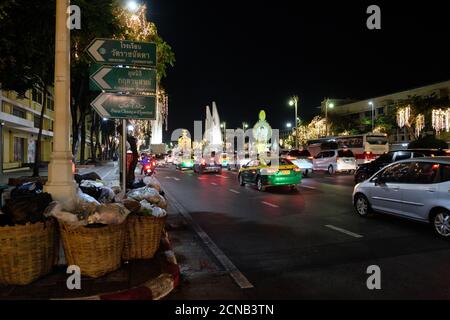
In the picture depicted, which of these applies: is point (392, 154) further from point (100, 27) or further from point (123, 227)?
point (123, 227)

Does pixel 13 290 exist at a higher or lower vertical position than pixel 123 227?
lower

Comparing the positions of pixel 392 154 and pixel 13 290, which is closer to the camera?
pixel 13 290

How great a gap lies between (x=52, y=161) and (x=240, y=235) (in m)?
4.14

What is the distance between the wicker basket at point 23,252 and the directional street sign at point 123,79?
10.4ft

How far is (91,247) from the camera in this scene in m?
5.12

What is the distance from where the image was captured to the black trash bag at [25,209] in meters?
5.05

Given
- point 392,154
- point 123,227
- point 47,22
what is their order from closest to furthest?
point 123,227 < point 47,22 < point 392,154

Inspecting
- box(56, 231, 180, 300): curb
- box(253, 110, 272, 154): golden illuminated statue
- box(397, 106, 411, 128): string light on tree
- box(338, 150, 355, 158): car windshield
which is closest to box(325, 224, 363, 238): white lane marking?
box(56, 231, 180, 300): curb

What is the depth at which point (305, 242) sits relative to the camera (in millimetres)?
7785

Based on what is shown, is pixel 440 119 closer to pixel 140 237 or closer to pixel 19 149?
Answer: pixel 19 149

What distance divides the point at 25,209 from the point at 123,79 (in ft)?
11.0

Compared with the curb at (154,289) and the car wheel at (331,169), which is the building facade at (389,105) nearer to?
the car wheel at (331,169)

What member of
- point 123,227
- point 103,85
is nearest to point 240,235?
point 123,227

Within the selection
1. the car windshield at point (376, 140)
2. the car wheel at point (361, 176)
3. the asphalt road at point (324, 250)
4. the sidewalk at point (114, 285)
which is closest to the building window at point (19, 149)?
the asphalt road at point (324, 250)
